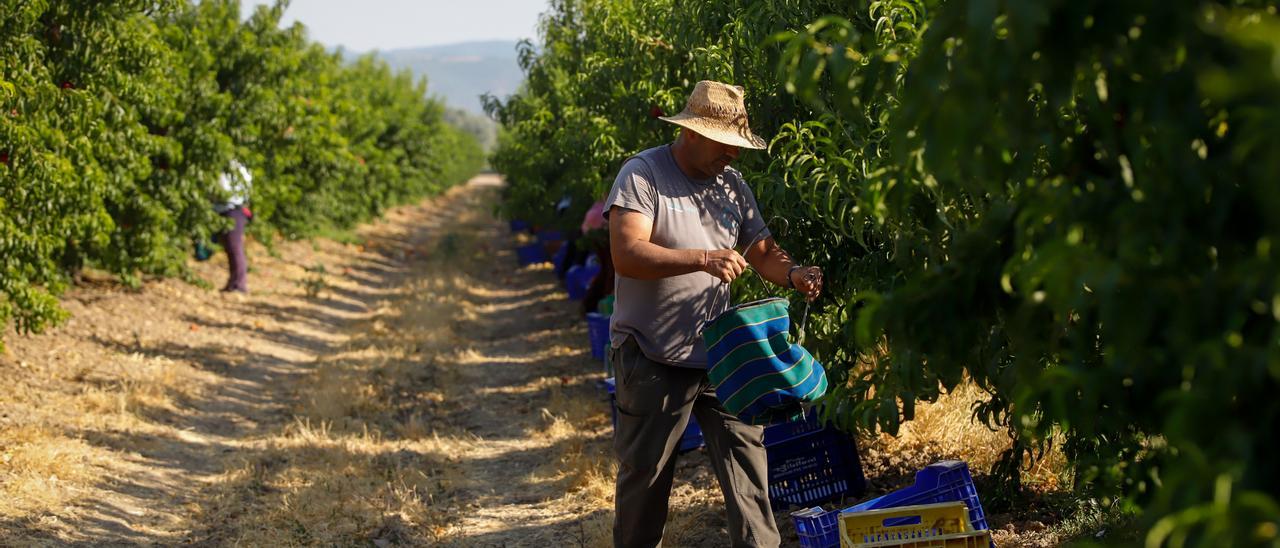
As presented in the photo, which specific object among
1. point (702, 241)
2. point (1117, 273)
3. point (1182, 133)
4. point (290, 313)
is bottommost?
point (290, 313)

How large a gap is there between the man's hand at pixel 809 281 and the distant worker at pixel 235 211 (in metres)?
9.70

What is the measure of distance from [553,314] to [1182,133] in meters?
12.4

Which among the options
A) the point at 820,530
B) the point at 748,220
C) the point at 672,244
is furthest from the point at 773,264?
the point at 820,530

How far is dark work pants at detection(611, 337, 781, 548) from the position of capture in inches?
161

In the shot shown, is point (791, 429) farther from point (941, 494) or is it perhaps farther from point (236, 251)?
point (236, 251)

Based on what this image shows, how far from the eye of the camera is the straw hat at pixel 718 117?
13.1 feet

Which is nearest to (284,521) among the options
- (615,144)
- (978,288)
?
(615,144)

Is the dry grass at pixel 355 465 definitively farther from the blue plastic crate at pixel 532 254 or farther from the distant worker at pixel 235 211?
the blue plastic crate at pixel 532 254

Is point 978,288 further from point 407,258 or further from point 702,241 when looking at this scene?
point 407,258

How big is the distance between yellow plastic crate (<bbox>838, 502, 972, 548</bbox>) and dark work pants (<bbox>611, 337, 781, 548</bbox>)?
0.39 metres

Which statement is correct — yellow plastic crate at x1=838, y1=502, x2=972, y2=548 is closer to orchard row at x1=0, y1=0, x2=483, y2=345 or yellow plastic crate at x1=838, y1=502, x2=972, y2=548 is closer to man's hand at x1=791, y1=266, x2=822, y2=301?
man's hand at x1=791, y1=266, x2=822, y2=301

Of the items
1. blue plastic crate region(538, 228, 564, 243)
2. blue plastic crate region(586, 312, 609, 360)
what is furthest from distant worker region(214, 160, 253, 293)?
blue plastic crate region(586, 312, 609, 360)

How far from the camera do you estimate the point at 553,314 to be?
13.9 metres

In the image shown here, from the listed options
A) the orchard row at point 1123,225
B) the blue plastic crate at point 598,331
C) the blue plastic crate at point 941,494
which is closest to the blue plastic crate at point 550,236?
the blue plastic crate at point 598,331
